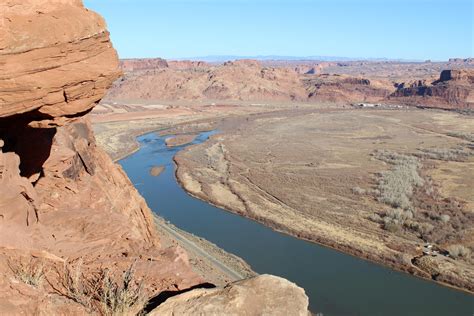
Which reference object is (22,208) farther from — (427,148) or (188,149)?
(427,148)

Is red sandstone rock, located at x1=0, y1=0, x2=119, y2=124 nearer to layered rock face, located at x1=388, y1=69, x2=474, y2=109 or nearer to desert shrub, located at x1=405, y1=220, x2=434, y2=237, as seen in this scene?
desert shrub, located at x1=405, y1=220, x2=434, y2=237

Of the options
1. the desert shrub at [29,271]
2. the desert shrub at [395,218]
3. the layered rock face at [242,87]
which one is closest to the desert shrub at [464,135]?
the desert shrub at [395,218]

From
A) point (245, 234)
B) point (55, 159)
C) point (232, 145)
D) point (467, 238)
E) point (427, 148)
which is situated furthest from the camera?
point (232, 145)

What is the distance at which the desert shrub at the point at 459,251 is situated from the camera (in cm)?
2562

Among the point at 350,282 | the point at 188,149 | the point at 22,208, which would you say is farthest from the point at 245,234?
the point at 188,149

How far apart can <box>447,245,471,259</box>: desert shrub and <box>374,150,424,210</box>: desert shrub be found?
7.91m

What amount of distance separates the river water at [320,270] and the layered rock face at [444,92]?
93142 mm

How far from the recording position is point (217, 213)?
35.9 m

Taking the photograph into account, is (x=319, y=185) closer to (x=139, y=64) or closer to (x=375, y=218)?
(x=375, y=218)

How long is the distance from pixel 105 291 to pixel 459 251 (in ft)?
76.2

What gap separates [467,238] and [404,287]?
7310 mm

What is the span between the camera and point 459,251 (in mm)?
25891

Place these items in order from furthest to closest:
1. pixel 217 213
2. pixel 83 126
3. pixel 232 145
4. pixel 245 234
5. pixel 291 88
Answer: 1. pixel 291 88
2. pixel 232 145
3. pixel 217 213
4. pixel 245 234
5. pixel 83 126

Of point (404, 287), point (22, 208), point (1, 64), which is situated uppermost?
point (1, 64)
